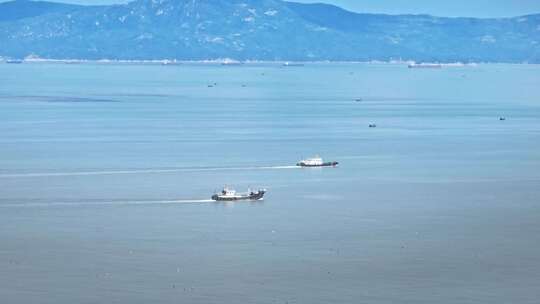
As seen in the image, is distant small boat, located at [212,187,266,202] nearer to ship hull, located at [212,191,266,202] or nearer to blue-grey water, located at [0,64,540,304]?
ship hull, located at [212,191,266,202]

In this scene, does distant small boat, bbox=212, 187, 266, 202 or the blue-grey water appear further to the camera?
distant small boat, bbox=212, 187, 266, 202

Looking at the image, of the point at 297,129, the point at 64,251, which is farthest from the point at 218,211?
the point at 297,129

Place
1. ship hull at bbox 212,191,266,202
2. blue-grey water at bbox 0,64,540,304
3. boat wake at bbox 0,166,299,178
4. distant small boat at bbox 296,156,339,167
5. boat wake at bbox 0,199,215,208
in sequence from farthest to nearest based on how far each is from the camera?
distant small boat at bbox 296,156,339,167, boat wake at bbox 0,166,299,178, ship hull at bbox 212,191,266,202, boat wake at bbox 0,199,215,208, blue-grey water at bbox 0,64,540,304

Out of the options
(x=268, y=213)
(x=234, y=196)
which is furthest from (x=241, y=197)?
(x=268, y=213)

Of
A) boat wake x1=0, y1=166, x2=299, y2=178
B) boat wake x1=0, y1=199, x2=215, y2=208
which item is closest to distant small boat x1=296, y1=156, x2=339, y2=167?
boat wake x1=0, y1=166, x2=299, y2=178

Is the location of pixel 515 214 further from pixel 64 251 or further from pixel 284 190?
pixel 64 251

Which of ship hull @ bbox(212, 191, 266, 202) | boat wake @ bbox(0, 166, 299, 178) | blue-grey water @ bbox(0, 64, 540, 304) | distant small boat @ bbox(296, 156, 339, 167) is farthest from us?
distant small boat @ bbox(296, 156, 339, 167)
